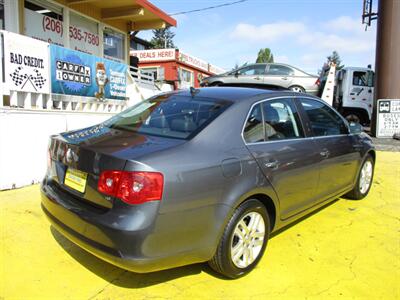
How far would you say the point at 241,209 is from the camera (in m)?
→ 2.83

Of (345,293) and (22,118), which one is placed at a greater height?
(22,118)

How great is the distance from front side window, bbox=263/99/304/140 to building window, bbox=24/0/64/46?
7633 millimetres

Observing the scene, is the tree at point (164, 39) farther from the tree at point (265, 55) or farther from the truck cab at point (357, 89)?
the truck cab at point (357, 89)

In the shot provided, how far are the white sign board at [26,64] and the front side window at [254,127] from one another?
4010 mm

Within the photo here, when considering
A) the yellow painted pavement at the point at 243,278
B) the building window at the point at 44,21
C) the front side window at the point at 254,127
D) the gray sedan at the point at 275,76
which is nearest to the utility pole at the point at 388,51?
the gray sedan at the point at 275,76

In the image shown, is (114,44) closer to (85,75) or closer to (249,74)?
(249,74)

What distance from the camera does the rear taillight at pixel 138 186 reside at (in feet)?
7.60

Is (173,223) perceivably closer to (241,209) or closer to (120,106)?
(241,209)

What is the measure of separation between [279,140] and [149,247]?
165 cm

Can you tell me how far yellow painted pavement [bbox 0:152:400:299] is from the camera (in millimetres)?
2736

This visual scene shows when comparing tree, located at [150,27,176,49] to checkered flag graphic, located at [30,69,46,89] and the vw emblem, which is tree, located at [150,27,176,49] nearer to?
checkered flag graphic, located at [30,69,46,89]

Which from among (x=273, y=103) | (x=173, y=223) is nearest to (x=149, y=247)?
(x=173, y=223)

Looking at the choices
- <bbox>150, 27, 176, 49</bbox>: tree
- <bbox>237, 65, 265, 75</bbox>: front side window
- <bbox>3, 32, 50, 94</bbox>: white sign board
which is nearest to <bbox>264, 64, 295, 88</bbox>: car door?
<bbox>237, 65, 265, 75</bbox>: front side window

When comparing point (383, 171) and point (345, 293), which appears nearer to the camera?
point (345, 293)
